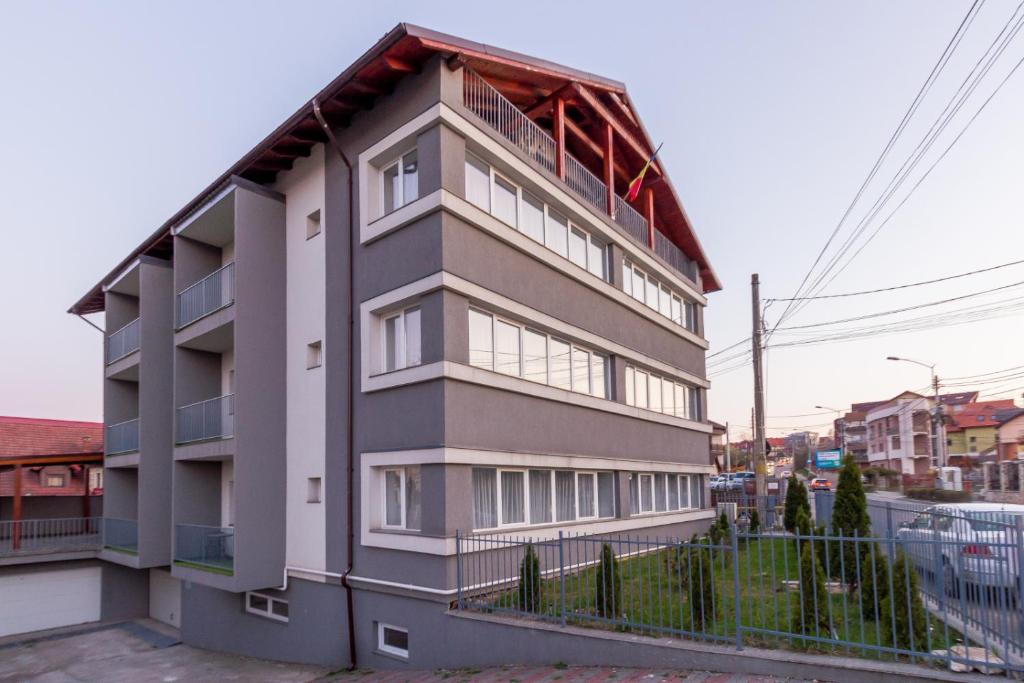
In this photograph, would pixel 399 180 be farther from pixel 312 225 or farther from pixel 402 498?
pixel 402 498

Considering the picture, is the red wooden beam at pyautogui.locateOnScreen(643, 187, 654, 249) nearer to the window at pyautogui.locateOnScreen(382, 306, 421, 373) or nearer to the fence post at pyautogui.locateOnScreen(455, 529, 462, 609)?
the window at pyautogui.locateOnScreen(382, 306, 421, 373)

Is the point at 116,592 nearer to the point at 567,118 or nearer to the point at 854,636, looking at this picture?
the point at 567,118

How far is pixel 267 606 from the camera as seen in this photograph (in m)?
14.7

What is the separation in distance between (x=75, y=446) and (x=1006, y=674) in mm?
29896

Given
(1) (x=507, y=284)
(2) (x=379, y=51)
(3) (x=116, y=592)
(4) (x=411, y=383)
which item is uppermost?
(2) (x=379, y=51)

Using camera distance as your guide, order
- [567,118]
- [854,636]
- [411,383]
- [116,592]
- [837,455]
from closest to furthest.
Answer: [854,636]
[411,383]
[567,118]
[116,592]
[837,455]

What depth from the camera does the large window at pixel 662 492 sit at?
17734 mm

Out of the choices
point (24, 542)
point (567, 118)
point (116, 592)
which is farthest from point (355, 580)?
point (24, 542)

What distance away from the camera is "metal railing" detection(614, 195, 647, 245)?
18.1m

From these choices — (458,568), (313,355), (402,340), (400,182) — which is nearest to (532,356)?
(402,340)

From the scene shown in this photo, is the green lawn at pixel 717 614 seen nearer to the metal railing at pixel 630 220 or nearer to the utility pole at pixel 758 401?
the metal railing at pixel 630 220

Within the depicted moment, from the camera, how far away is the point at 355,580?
12.3m

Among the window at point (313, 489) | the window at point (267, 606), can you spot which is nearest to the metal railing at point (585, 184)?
the window at point (313, 489)

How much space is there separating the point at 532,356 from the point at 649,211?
860cm
